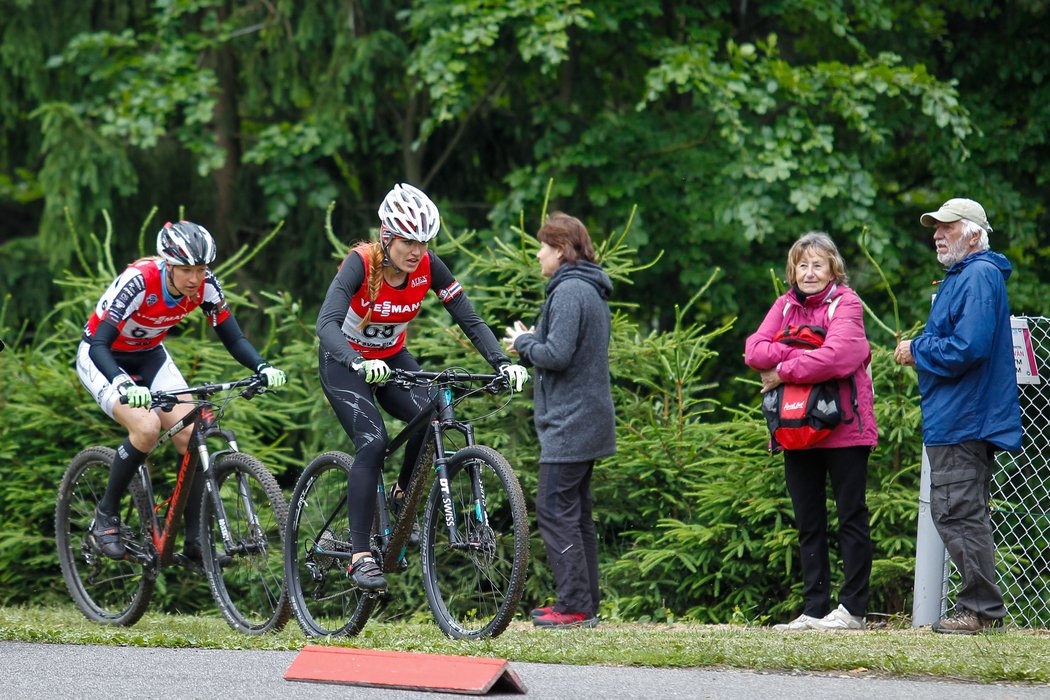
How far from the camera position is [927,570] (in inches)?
292

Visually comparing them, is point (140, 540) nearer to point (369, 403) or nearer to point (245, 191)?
point (369, 403)

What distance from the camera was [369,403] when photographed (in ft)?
21.1

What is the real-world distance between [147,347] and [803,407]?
11.8 feet

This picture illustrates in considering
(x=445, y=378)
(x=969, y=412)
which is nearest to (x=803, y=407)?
(x=969, y=412)

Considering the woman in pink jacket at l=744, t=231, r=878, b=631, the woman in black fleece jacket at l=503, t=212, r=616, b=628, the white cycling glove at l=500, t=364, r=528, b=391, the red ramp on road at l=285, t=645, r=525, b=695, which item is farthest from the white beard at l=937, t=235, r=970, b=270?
the red ramp on road at l=285, t=645, r=525, b=695

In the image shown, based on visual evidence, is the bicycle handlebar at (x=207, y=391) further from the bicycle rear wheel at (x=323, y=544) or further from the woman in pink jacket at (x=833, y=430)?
the woman in pink jacket at (x=833, y=430)

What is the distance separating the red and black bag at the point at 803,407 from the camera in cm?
692

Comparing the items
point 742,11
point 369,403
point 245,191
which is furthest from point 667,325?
point 369,403

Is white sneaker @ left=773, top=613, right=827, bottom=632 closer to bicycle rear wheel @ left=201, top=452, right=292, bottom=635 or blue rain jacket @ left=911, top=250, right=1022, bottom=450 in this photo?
blue rain jacket @ left=911, top=250, right=1022, bottom=450

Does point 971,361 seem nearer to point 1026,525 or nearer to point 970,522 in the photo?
point 970,522

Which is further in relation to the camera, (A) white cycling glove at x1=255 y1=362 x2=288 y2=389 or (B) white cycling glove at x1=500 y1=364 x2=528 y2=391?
(A) white cycling glove at x1=255 y1=362 x2=288 y2=389

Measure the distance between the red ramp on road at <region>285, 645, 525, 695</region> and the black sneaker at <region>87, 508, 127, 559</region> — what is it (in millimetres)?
2539

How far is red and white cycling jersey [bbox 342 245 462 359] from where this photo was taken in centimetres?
649

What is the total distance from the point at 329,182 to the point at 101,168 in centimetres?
225
